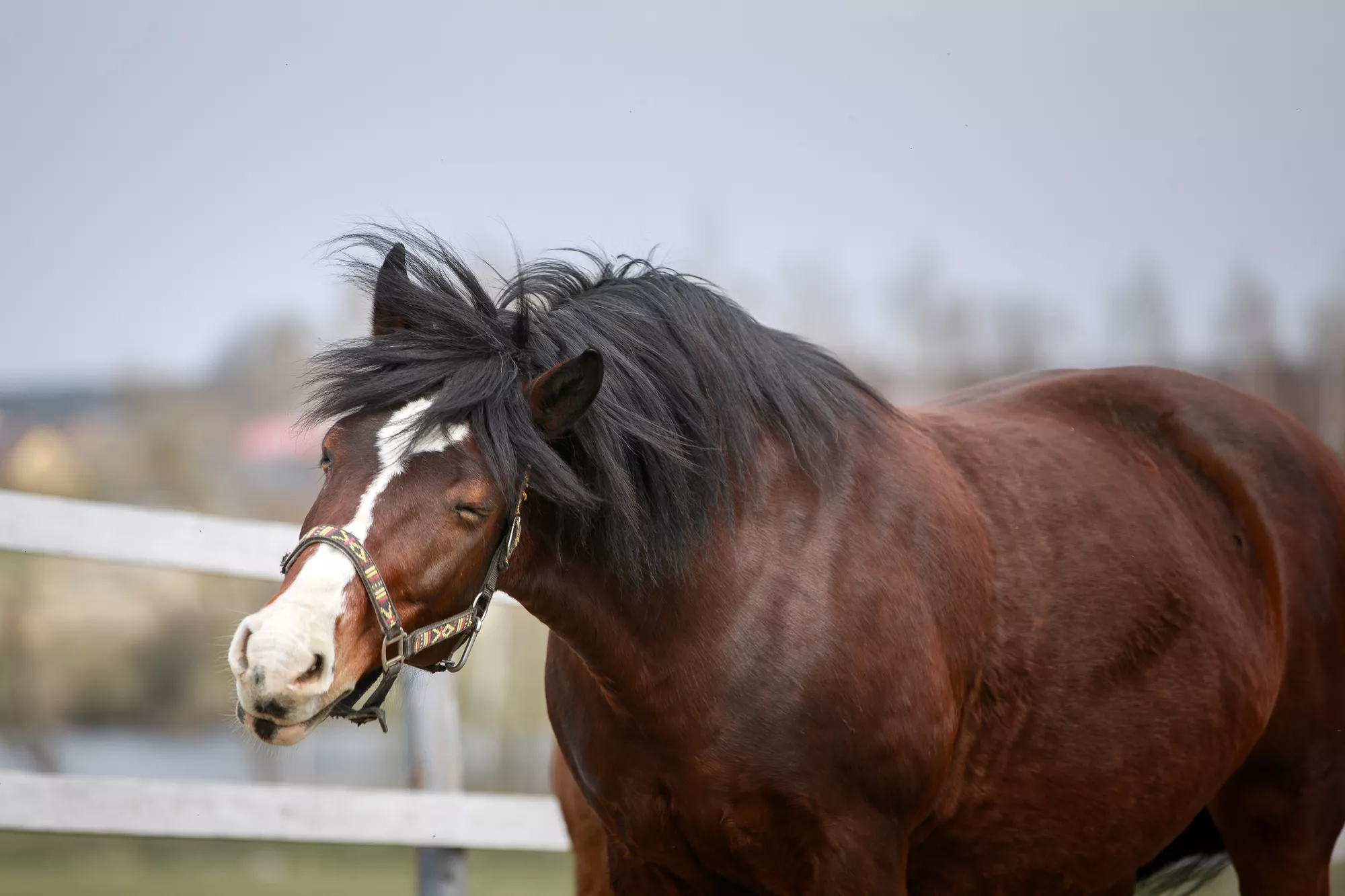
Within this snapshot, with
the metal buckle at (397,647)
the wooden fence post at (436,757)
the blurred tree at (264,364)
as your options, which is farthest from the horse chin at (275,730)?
the blurred tree at (264,364)

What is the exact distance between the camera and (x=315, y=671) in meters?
1.73

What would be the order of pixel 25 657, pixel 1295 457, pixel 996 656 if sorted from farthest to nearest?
pixel 25 657, pixel 1295 457, pixel 996 656

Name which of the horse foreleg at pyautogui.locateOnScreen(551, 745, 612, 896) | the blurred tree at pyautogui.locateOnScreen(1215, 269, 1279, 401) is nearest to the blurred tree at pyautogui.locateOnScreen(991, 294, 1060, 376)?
the blurred tree at pyautogui.locateOnScreen(1215, 269, 1279, 401)

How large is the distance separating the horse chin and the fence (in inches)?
72.0

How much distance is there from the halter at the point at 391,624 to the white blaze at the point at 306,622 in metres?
0.02

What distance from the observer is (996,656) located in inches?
101

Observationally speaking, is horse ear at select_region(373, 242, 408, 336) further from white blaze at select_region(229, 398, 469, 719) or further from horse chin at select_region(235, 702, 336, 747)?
horse chin at select_region(235, 702, 336, 747)

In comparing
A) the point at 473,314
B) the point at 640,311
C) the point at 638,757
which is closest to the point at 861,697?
the point at 638,757

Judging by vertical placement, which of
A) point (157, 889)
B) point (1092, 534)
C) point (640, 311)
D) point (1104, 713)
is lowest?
point (157, 889)

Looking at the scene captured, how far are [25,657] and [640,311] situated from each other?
4.42 meters

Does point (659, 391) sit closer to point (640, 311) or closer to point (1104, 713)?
point (640, 311)

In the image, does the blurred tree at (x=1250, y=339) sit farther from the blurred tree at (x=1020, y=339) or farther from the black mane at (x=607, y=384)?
the black mane at (x=607, y=384)

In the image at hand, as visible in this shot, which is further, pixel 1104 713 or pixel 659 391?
pixel 1104 713

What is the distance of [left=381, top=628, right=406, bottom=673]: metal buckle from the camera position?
1.85 m
